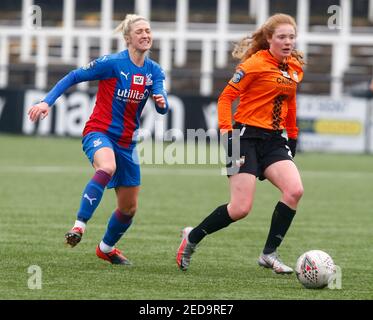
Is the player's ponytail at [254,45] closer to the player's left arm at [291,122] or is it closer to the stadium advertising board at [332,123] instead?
the player's left arm at [291,122]

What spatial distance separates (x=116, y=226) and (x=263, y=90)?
162cm

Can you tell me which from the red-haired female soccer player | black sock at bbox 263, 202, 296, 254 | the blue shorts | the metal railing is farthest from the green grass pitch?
the metal railing

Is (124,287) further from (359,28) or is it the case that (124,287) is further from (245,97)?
(359,28)

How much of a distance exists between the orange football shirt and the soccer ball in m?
1.17

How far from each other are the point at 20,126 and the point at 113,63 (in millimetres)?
18254

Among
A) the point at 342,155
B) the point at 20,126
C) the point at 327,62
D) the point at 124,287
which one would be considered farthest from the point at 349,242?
the point at 327,62

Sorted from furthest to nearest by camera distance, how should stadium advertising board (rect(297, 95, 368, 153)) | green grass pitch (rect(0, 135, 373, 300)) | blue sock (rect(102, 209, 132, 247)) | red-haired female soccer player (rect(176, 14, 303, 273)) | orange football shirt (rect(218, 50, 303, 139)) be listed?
stadium advertising board (rect(297, 95, 368, 153)), blue sock (rect(102, 209, 132, 247)), orange football shirt (rect(218, 50, 303, 139)), red-haired female soccer player (rect(176, 14, 303, 273)), green grass pitch (rect(0, 135, 373, 300))

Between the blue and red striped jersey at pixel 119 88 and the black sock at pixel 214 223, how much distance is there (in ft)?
2.77

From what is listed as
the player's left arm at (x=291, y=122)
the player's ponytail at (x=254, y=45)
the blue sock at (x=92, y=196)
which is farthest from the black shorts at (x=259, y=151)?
the blue sock at (x=92, y=196)

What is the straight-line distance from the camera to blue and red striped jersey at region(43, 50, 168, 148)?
9.06 meters

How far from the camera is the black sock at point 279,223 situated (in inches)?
349

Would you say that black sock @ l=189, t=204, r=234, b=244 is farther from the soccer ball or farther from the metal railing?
the metal railing

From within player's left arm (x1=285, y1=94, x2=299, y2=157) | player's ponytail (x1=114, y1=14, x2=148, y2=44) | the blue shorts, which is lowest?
the blue shorts
